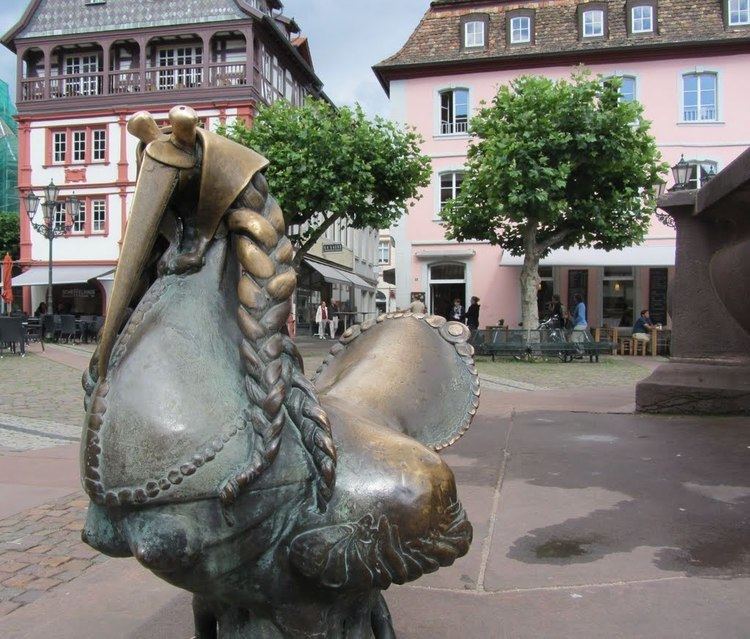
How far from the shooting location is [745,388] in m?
5.58

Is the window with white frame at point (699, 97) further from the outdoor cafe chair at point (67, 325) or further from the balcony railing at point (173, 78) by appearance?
the outdoor cafe chair at point (67, 325)

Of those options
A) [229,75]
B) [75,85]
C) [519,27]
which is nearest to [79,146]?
[75,85]

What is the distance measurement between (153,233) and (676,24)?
2638cm

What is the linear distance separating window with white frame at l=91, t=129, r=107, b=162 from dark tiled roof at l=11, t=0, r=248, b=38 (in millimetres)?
4009

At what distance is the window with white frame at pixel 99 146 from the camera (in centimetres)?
2800

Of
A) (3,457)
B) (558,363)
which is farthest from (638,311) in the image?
(3,457)

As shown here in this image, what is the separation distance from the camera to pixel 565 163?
1557cm

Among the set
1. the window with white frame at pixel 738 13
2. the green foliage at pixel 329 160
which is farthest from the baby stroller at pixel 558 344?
the window with white frame at pixel 738 13

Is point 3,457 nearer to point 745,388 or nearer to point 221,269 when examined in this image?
point 221,269

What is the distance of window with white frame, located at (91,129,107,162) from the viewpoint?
28.0 m

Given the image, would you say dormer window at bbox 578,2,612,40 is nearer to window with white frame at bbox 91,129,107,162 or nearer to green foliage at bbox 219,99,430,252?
green foliage at bbox 219,99,430,252

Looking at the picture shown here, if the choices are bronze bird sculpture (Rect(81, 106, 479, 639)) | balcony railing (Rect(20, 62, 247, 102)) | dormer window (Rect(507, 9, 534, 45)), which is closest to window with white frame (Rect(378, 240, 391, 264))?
balcony railing (Rect(20, 62, 247, 102))

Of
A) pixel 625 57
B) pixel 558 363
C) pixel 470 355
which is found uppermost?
pixel 625 57

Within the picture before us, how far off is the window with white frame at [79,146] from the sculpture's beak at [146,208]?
2993 cm
